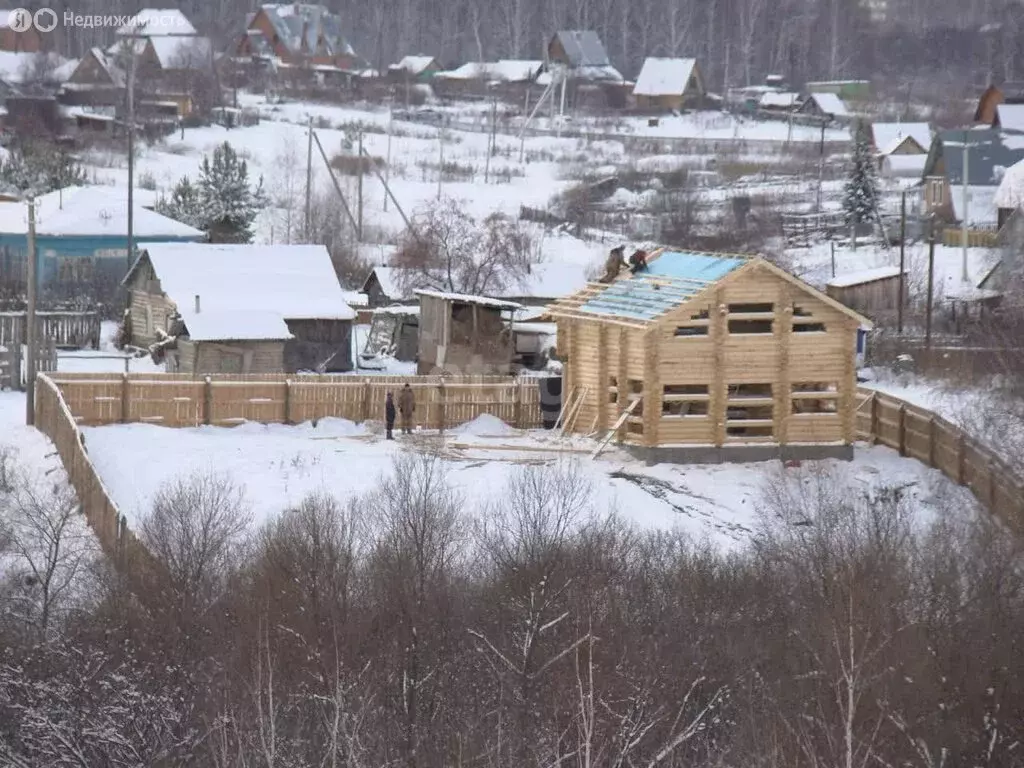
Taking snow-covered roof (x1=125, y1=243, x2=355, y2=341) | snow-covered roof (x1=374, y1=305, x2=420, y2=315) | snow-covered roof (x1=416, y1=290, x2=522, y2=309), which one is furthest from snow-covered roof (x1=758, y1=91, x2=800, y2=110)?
snow-covered roof (x1=416, y1=290, x2=522, y2=309)

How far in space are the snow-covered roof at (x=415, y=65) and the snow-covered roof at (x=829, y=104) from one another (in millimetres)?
21956

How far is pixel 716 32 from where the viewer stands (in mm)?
121500

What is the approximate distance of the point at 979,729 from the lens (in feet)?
50.2

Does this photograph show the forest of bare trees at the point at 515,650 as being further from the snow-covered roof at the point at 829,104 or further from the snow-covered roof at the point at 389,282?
the snow-covered roof at the point at 829,104

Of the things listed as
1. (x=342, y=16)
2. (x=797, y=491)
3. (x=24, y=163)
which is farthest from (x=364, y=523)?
(x=342, y=16)

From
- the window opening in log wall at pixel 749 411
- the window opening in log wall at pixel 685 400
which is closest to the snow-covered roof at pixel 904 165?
the window opening in log wall at pixel 749 411

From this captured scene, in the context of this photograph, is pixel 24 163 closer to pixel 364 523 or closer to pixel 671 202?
pixel 671 202

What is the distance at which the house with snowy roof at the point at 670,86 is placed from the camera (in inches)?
3708

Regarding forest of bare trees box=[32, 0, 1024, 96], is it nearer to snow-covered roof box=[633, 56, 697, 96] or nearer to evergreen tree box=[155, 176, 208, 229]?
snow-covered roof box=[633, 56, 697, 96]

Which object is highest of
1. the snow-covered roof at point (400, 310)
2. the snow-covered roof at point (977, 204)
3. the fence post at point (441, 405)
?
the snow-covered roof at point (977, 204)

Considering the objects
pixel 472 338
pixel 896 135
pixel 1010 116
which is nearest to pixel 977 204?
pixel 1010 116

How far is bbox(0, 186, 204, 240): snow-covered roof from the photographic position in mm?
47875

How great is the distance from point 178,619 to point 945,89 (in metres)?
90.5

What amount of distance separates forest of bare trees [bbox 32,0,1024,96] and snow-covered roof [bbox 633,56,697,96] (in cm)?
1156
